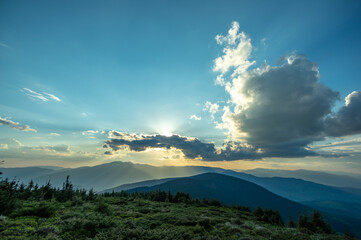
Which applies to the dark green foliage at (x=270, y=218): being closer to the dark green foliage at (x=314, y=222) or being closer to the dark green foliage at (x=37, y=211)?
the dark green foliage at (x=314, y=222)

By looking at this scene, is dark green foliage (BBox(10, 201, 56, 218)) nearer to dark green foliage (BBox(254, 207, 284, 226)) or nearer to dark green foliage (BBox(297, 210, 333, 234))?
dark green foliage (BBox(254, 207, 284, 226))

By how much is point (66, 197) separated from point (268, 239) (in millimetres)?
70094

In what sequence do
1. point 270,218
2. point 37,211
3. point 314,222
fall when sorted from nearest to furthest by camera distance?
point 37,211, point 314,222, point 270,218

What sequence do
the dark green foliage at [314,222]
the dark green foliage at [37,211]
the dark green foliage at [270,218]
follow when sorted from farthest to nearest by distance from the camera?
1. the dark green foliage at [270,218]
2. the dark green foliage at [314,222]
3. the dark green foliage at [37,211]

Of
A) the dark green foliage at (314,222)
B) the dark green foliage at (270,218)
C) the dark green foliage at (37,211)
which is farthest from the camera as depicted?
the dark green foliage at (270,218)

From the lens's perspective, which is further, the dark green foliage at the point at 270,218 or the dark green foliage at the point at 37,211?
the dark green foliage at the point at 270,218

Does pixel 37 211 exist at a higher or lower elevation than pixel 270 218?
higher

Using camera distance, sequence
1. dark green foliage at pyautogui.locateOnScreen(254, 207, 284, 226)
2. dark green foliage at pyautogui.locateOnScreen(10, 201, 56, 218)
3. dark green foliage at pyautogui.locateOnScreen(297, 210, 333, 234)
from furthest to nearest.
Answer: dark green foliage at pyautogui.locateOnScreen(254, 207, 284, 226) < dark green foliage at pyautogui.locateOnScreen(297, 210, 333, 234) < dark green foliage at pyautogui.locateOnScreen(10, 201, 56, 218)

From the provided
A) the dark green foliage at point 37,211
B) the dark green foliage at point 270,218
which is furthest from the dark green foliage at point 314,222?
the dark green foliage at point 37,211

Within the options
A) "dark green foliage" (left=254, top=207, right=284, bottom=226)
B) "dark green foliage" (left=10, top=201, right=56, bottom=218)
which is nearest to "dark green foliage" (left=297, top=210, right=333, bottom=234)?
"dark green foliage" (left=254, top=207, right=284, bottom=226)

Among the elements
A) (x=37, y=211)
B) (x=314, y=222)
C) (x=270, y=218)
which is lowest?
(x=270, y=218)

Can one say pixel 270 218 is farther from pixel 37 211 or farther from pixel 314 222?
pixel 37 211

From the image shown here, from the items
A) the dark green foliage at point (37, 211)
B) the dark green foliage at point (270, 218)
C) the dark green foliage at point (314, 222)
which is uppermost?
the dark green foliage at point (37, 211)

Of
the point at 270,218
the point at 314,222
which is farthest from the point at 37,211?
the point at 314,222
